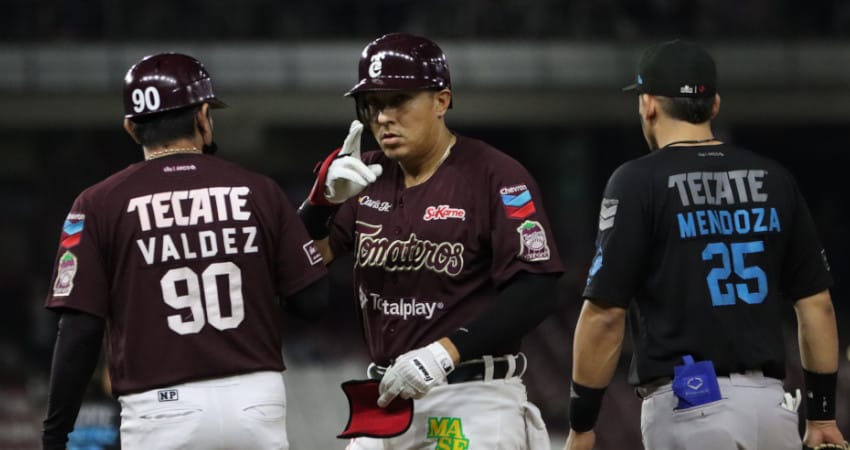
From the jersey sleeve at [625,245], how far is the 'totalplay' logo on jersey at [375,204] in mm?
774

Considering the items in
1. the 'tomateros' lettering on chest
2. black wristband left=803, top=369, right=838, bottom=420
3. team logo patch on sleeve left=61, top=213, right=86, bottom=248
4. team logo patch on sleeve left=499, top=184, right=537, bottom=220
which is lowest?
black wristband left=803, top=369, right=838, bottom=420

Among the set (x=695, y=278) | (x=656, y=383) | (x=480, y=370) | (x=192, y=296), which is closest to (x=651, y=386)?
(x=656, y=383)

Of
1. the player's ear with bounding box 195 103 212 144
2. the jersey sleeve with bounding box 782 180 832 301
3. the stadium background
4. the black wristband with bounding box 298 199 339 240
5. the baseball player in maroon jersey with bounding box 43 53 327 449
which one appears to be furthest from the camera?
the stadium background

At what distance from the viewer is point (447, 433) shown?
163 inches

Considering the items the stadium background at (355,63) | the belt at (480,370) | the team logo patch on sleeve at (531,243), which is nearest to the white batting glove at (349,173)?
the team logo patch on sleeve at (531,243)

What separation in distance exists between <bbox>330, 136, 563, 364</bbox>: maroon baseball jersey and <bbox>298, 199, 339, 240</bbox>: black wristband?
23 cm

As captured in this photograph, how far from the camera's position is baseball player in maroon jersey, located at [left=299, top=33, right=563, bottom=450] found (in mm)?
4090

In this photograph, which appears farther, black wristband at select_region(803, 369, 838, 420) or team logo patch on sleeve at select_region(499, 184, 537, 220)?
black wristband at select_region(803, 369, 838, 420)

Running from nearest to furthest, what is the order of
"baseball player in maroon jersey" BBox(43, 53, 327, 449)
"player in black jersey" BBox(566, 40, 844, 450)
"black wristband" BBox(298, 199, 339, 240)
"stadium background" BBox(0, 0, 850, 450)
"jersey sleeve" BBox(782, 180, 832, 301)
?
"baseball player in maroon jersey" BBox(43, 53, 327, 449), "player in black jersey" BBox(566, 40, 844, 450), "jersey sleeve" BBox(782, 180, 832, 301), "black wristband" BBox(298, 199, 339, 240), "stadium background" BBox(0, 0, 850, 450)

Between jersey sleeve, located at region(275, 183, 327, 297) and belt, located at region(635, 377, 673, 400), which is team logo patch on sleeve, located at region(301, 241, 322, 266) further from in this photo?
belt, located at region(635, 377, 673, 400)

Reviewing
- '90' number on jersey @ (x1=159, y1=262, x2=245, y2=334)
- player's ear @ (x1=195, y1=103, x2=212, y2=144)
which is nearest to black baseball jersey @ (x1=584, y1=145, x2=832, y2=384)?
'90' number on jersey @ (x1=159, y1=262, x2=245, y2=334)

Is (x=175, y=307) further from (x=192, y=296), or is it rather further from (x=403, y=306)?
(x=403, y=306)

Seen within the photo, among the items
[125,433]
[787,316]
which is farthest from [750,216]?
[787,316]

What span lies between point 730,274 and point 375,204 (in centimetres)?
124
